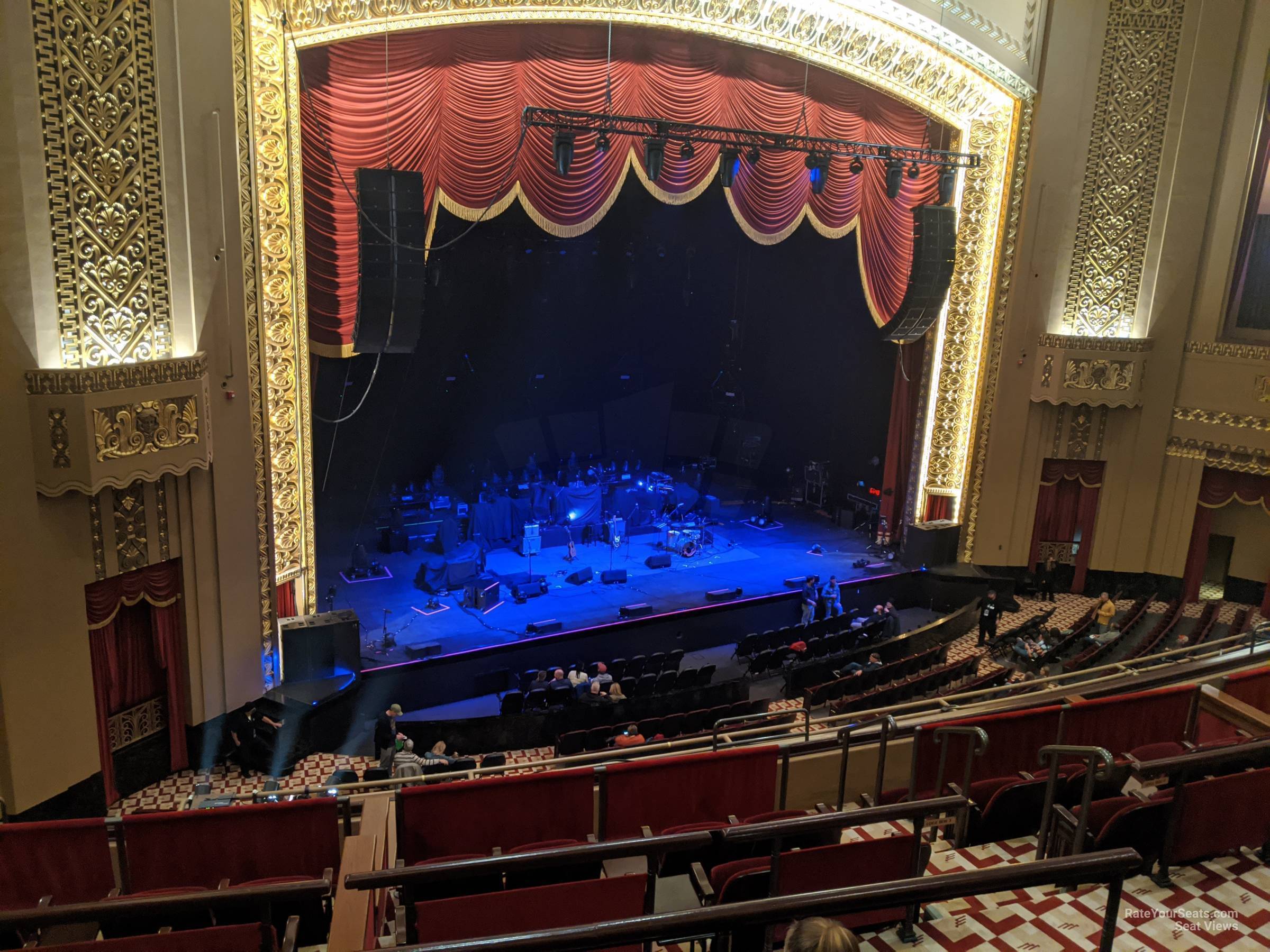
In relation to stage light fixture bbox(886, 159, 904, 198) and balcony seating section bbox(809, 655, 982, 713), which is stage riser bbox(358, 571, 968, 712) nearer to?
balcony seating section bbox(809, 655, 982, 713)

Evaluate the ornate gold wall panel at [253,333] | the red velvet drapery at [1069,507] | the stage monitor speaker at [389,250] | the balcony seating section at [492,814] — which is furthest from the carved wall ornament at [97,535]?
the red velvet drapery at [1069,507]

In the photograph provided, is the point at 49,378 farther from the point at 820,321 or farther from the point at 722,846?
the point at 820,321

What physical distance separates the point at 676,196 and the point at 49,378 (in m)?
7.46

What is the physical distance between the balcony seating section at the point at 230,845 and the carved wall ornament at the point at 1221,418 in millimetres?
13102

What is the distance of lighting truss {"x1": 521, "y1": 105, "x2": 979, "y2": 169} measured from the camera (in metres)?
10.6

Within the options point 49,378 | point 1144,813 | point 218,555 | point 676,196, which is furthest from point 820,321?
point 1144,813

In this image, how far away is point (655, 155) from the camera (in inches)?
432

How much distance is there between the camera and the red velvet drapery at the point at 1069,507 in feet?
46.9

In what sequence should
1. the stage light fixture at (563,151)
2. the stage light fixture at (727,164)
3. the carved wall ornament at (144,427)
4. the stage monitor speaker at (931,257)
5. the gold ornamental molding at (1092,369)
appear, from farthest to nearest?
the gold ornamental molding at (1092,369) < the stage monitor speaker at (931,257) < the stage light fixture at (727,164) < the stage light fixture at (563,151) < the carved wall ornament at (144,427)

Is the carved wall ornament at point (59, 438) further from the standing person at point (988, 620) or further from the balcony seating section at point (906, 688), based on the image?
the standing person at point (988, 620)

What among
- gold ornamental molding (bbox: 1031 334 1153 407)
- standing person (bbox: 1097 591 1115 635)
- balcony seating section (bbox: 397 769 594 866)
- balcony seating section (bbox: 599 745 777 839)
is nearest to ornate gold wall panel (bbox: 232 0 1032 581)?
gold ornamental molding (bbox: 1031 334 1153 407)

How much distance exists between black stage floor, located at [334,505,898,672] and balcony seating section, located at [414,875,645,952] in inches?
304

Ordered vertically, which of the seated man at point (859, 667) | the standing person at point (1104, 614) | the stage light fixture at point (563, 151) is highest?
the stage light fixture at point (563, 151)

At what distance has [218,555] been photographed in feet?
30.2
